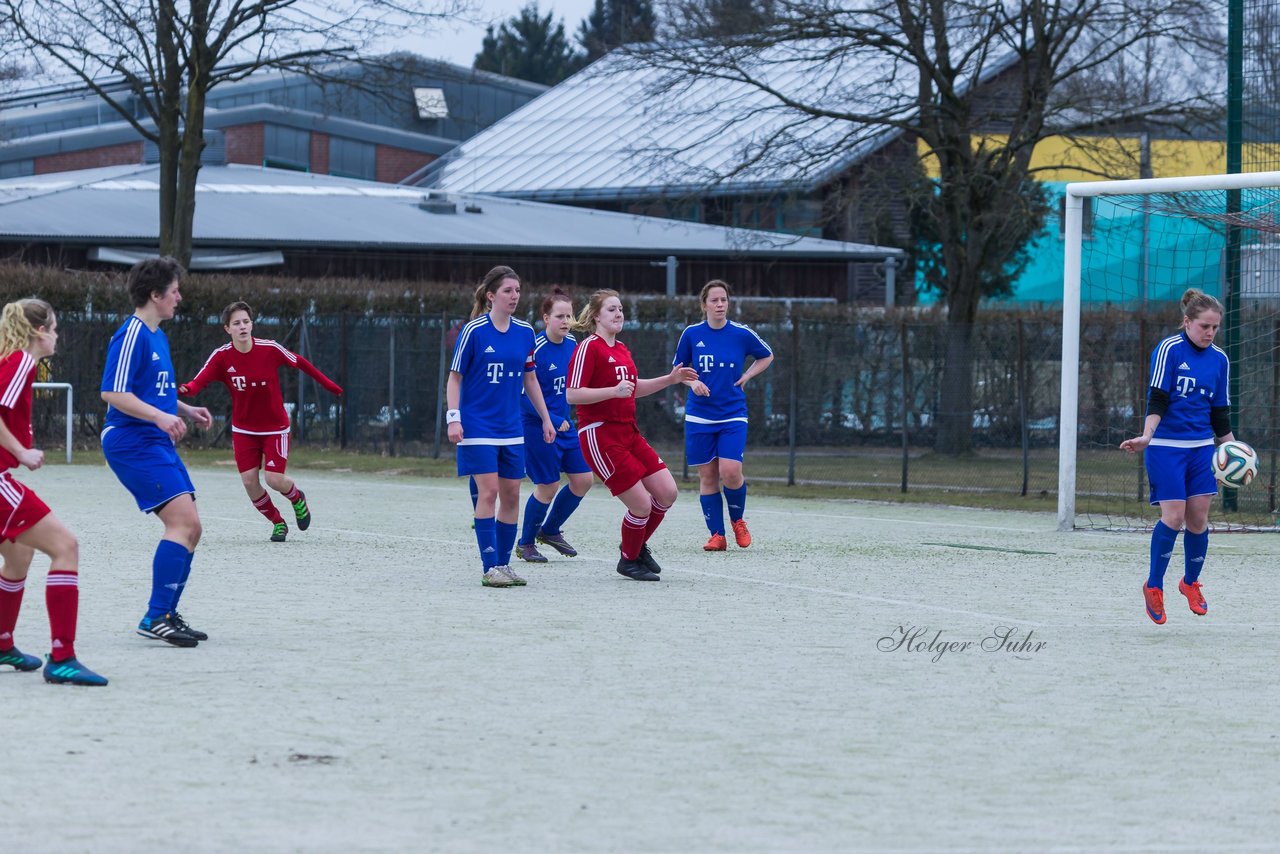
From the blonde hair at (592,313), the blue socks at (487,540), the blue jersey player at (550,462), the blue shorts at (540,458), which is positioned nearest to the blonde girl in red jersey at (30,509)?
the blue socks at (487,540)

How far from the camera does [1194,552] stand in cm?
959

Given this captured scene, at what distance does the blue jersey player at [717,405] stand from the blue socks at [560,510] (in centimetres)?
100

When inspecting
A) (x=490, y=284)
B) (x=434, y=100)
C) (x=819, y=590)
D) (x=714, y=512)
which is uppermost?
(x=434, y=100)

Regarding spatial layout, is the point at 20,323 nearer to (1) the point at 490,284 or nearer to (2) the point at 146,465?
(2) the point at 146,465

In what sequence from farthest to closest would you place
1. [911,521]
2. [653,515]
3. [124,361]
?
[911,521] → [653,515] → [124,361]

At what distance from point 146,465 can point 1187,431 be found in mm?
5427

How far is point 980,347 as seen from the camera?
833 inches

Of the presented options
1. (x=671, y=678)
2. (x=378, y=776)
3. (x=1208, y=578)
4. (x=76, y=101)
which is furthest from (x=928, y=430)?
(x=76, y=101)

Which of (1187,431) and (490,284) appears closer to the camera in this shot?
(1187,431)

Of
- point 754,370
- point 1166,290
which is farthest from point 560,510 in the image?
point 1166,290

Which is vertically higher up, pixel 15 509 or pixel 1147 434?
pixel 1147 434

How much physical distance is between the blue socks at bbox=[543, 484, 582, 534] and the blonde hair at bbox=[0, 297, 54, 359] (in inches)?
219

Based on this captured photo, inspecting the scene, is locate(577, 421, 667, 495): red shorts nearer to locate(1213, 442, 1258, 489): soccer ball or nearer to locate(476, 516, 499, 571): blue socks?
locate(476, 516, 499, 571): blue socks

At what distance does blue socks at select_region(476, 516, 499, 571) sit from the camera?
1059cm
